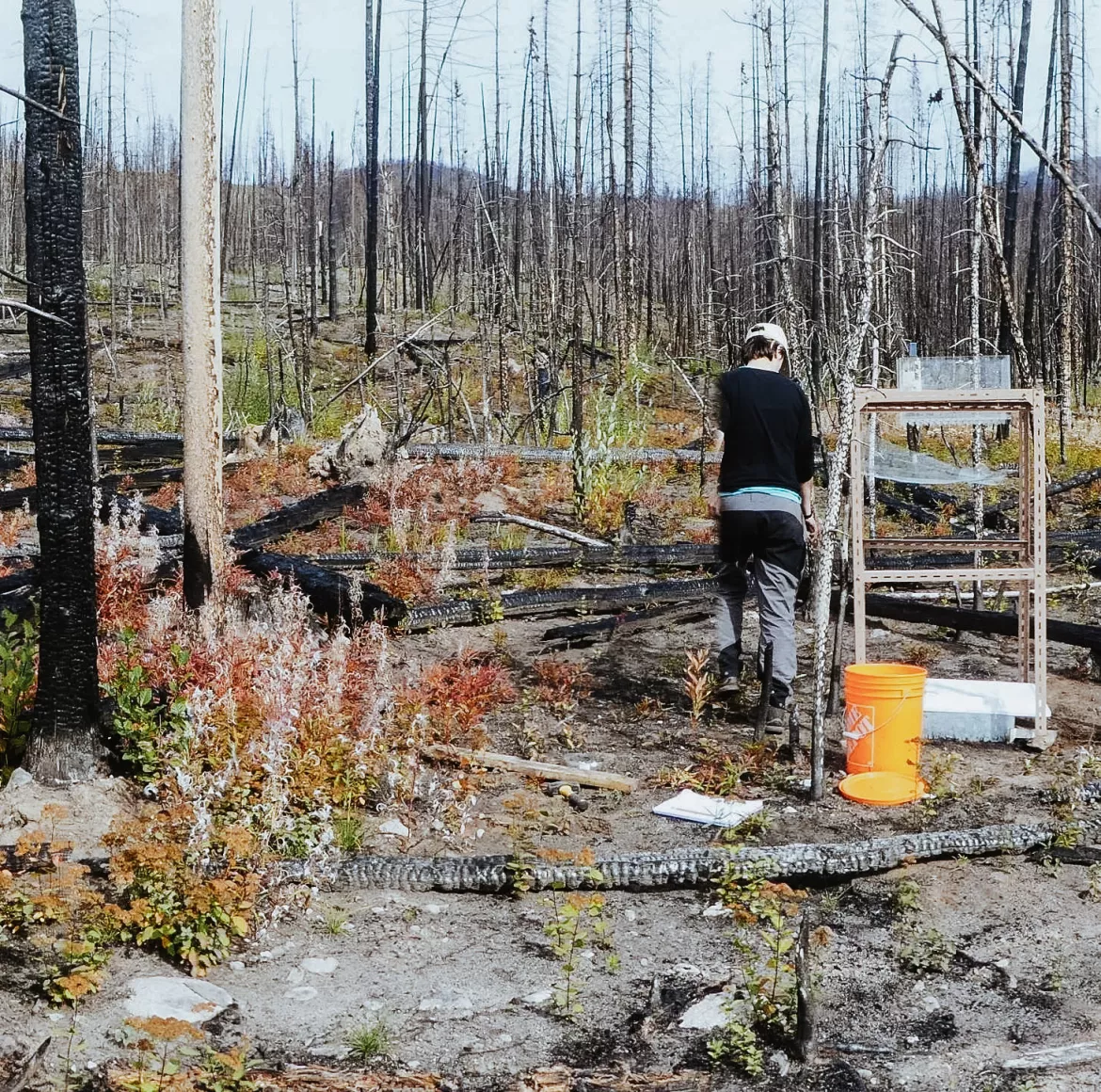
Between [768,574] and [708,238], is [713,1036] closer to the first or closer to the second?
[768,574]

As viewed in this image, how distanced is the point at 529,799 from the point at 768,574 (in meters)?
1.62

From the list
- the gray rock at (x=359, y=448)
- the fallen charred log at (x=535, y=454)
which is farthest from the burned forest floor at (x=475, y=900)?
the fallen charred log at (x=535, y=454)

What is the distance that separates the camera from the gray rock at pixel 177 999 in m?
2.92

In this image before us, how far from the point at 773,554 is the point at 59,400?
3173 mm

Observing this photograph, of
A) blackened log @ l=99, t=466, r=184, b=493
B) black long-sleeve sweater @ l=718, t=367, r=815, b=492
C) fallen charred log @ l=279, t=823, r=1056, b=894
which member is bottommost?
fallen charred log @ l=279, t=823, r=1056, b=894

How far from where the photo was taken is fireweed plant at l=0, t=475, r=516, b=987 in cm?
325

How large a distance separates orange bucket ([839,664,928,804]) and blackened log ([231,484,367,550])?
18.1 feet

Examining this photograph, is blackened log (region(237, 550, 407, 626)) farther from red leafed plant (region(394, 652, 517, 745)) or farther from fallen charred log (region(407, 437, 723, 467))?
fallen charred log (region(407, 437, 723, 467))

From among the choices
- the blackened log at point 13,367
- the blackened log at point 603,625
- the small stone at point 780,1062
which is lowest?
the small stone at point 780,1062

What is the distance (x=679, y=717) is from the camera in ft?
19.2

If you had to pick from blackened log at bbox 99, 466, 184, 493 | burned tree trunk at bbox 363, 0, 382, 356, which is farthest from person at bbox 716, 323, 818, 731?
burned tree trunk at bbox 363, 0, 382, 356

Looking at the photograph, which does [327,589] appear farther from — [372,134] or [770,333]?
[372,134]

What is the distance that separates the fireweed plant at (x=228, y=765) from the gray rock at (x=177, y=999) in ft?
0.28

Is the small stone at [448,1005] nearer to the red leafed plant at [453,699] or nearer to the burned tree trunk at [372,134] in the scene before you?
the red leafed plant at [453,699]
